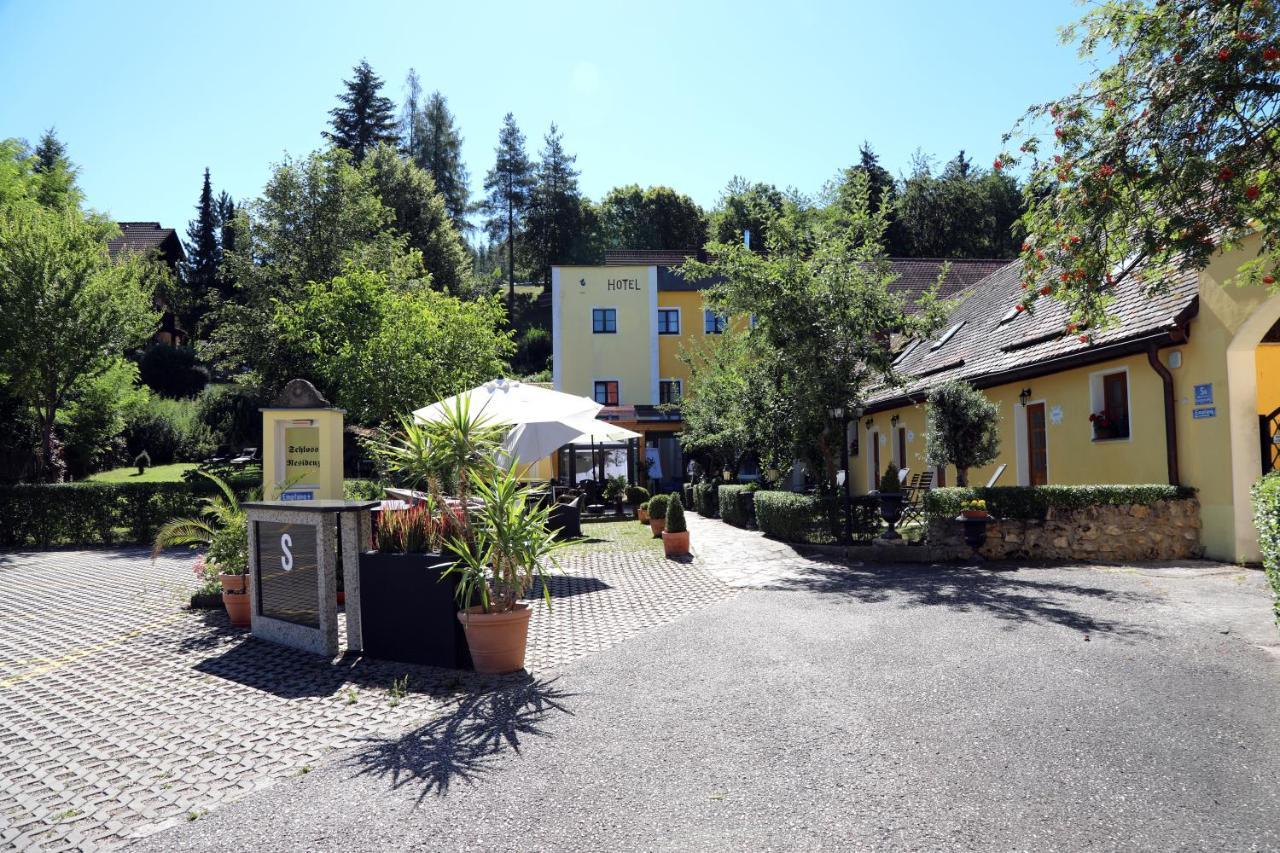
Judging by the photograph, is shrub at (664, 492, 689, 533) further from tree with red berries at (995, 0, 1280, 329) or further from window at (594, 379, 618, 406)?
window at (594, 379, 618, 406)

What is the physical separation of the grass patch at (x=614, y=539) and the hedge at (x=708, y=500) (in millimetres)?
2545

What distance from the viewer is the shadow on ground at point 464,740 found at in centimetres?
442

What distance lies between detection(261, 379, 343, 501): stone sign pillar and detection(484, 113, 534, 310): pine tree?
Result: 49793 mm

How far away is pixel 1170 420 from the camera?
11.8 m

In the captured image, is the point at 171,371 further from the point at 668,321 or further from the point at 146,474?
the point at 668,321

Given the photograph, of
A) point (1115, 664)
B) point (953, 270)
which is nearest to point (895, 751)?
point (1115, 664)

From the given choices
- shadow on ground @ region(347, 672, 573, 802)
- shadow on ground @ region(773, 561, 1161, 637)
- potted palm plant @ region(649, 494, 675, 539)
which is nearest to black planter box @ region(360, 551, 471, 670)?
shadow on ground @ region(347, 672, 573, 802)

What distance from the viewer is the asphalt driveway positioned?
3.64 meters

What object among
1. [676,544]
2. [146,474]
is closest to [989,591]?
[676,544]

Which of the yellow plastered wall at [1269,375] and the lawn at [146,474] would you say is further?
the lawn at [146,474]

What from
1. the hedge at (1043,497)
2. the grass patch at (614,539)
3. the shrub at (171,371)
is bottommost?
the grass patch at (614,539)

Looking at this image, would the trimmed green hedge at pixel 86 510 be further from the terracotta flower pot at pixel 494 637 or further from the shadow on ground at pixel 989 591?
the shadow on ground at pixel 989 591

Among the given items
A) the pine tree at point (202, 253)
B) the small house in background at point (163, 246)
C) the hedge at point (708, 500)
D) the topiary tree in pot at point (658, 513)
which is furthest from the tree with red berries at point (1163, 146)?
the pine tree at point (202, 253)

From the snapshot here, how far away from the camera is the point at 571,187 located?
6122cm
